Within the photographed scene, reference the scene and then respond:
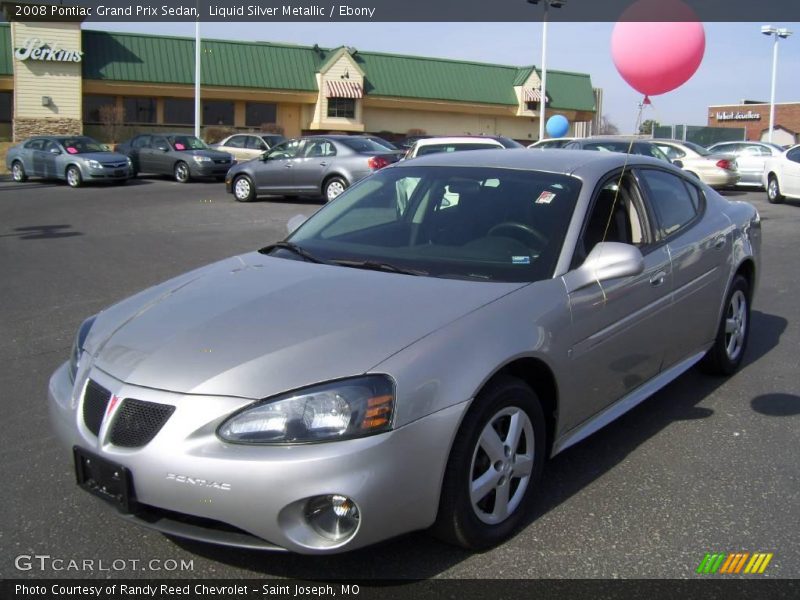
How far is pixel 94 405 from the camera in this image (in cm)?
317

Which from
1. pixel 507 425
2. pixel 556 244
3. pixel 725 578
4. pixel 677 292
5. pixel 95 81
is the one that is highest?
pixel 95 81

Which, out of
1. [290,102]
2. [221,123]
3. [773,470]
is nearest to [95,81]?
[221,123]

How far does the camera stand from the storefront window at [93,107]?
41.4 metres

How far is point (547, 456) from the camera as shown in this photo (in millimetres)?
3779

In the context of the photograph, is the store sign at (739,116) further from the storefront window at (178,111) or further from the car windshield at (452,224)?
the car windshield at (452,224)

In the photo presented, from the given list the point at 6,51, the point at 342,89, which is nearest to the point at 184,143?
the point at 6,51

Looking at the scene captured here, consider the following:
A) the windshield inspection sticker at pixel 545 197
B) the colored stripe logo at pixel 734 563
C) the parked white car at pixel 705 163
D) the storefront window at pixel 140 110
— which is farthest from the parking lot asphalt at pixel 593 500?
the storefront window at pixel 140 110

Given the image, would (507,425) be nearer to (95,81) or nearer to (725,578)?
(725,578)

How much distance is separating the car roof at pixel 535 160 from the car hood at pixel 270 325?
1124 mm

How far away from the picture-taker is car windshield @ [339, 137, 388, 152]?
18266 millimetres

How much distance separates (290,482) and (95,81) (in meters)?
41.4

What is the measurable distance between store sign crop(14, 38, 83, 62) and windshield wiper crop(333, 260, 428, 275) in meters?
39.2

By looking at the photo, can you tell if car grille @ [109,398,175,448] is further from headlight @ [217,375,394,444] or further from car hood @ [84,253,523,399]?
headlight @ [217,375,394,444]

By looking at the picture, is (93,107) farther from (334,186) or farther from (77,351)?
(77,351)
